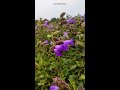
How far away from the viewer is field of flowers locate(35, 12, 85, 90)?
5.27 feet

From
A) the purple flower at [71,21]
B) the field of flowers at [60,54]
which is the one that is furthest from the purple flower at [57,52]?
the purple flower at [71,21]

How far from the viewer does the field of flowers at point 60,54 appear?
5.27 feet

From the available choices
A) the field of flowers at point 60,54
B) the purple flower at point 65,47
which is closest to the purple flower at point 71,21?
the field of flowers at point 60,54

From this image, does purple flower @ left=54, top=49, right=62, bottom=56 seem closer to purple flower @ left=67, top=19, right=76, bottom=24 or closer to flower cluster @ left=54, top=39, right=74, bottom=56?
flower cluster @ left=54, top=39, right=74, bottom=56

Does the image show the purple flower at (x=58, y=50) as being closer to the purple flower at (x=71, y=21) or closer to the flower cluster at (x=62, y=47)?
the flower cluster at (x=62, y=47)

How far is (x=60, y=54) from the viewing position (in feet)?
5.42

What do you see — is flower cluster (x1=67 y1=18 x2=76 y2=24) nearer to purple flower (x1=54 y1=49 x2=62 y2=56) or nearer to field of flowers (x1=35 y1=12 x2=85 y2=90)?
field of flowers (x1=35 y1=12 x2=85 y2=90)

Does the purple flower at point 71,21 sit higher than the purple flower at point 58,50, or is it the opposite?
the purple flower at point 71,21

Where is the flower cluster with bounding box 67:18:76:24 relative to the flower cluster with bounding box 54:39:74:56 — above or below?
above

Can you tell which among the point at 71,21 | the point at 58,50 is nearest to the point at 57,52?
the point at 58,50

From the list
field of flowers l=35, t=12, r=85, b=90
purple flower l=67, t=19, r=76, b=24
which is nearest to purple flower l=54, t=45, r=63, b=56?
field of flowers l=35, t=12, r=85, b=90

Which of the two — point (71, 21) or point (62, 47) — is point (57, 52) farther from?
point (71, 21)
